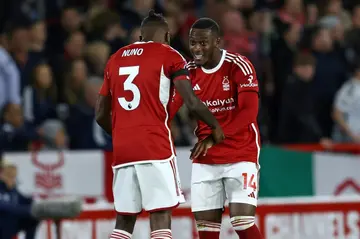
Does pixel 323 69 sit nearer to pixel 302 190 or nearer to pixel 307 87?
pixel 307 87

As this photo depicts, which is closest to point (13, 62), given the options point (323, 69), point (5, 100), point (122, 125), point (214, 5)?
point (5, 100)

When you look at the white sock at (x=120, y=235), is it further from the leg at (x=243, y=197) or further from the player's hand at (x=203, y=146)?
the leg at (x=243, y=197)

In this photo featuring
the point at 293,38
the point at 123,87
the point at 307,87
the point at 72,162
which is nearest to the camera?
the point at 123,87

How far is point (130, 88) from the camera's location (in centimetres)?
875

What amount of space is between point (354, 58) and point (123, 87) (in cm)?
778

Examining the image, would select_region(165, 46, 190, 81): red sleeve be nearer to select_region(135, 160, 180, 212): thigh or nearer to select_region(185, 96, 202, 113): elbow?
select_region(185, 96, 202, 113): elbow

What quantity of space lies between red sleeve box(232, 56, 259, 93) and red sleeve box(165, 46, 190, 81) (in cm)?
76

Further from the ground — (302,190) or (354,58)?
(354,58)

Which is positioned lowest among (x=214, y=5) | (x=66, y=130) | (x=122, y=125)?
(x=122, y=125)

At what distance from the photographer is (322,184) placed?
14.1 meters

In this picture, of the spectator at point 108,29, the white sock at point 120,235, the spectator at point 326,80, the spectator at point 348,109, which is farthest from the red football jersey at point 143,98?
the spectator at point 326,80

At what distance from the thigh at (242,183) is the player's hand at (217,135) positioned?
18.5 inches

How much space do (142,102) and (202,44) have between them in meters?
0.81

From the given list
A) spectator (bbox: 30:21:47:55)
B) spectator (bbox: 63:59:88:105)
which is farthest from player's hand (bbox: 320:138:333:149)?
spectator (bbox: 30:21:47:55)
